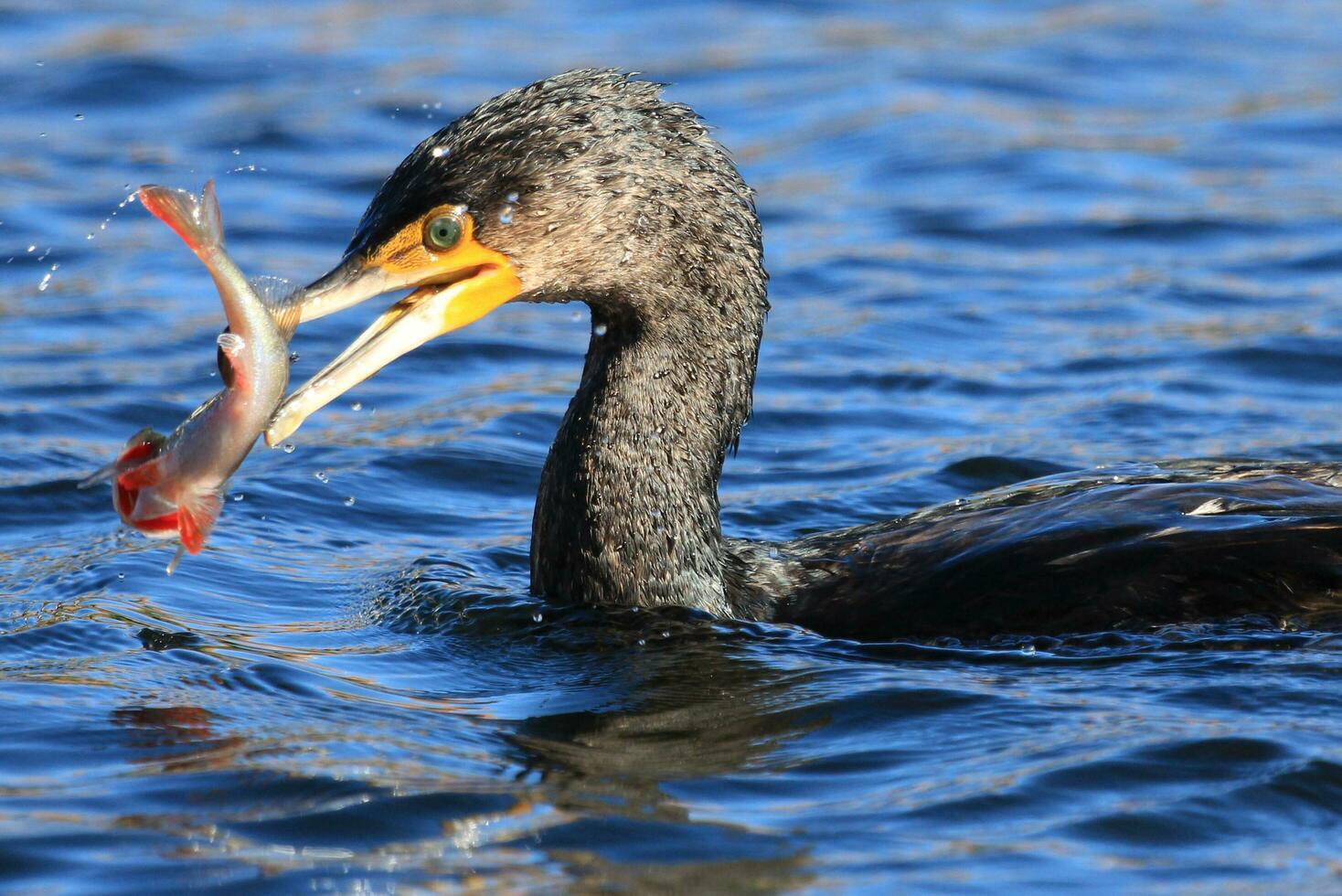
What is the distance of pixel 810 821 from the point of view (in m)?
4.28

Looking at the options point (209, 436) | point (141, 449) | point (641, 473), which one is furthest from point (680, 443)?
point (141, 449)

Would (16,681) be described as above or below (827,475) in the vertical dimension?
below

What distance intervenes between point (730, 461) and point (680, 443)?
241 cm

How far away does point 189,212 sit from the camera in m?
4.48

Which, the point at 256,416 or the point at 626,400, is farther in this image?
the point at 626,400

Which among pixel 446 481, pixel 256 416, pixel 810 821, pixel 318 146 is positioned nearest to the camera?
pixel 810 821

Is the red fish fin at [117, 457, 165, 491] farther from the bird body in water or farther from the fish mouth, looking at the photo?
A: the bird body in water

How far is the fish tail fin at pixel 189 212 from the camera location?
4465 millimetres

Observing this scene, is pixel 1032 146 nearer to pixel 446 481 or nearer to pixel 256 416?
pixel 446 481

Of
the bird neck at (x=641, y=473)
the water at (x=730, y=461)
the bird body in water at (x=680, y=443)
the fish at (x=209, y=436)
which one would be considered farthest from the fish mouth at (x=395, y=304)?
the water at (x=730, y=461)

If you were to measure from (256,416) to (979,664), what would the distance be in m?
1.88

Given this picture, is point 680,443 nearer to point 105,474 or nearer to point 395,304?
point 395,304

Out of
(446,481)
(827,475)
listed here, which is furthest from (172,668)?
(827,475)

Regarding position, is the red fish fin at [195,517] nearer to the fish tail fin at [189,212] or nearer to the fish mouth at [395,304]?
the fish mouth at [395,304]
